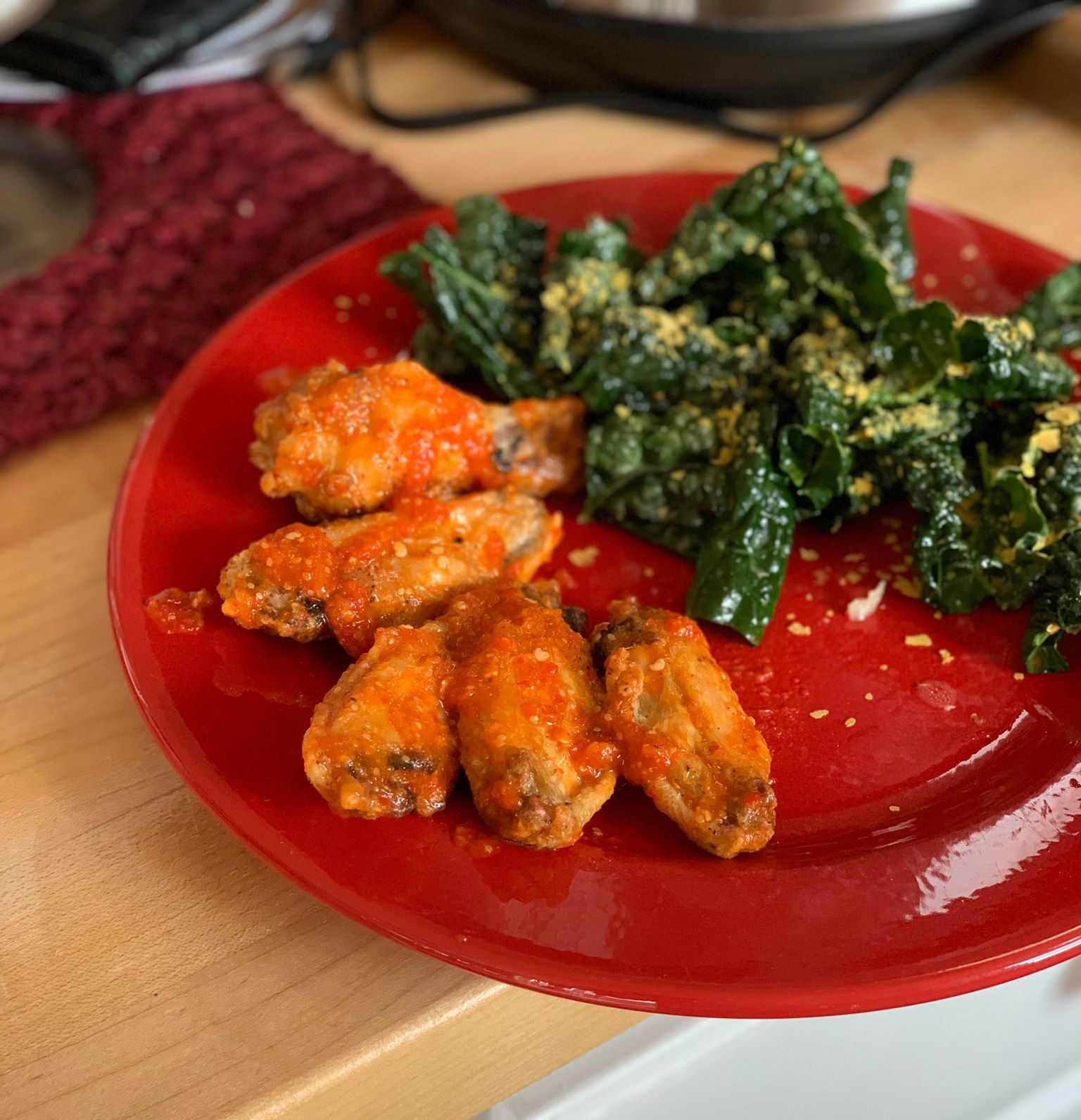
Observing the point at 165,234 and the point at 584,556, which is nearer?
the point at 584,556

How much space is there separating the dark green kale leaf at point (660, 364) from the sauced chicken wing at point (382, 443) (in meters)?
0.14

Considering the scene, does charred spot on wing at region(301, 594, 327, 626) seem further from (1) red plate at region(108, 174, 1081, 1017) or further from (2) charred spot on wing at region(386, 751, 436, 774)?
(2) charred spot on wing at region(386, 751, 436, 774)

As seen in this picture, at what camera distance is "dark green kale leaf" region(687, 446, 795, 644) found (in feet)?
4.52

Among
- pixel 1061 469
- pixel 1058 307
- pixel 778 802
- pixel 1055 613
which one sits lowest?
pixel 778 802

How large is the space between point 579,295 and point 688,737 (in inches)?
30.1

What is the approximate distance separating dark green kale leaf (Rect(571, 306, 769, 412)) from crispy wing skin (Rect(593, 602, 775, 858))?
18.3 inches

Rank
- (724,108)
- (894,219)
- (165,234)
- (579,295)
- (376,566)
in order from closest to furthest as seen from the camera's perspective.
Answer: (376,566) < (579,295) < (894,219) < (165,234) < (724,108)

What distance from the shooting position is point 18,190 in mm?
2162

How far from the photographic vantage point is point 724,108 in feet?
8.04

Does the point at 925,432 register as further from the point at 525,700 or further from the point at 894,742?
the point at 525,700

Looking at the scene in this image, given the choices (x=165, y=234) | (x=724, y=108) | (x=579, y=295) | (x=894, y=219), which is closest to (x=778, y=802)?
(x=579, y=295)

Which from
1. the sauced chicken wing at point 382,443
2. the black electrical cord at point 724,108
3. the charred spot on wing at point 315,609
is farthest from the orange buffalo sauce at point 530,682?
the black electrical cord at point 724,108

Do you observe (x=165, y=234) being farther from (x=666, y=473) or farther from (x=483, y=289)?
(x=666, y=473)

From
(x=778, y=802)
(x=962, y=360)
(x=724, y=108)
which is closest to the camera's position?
(x=778, y=802)
